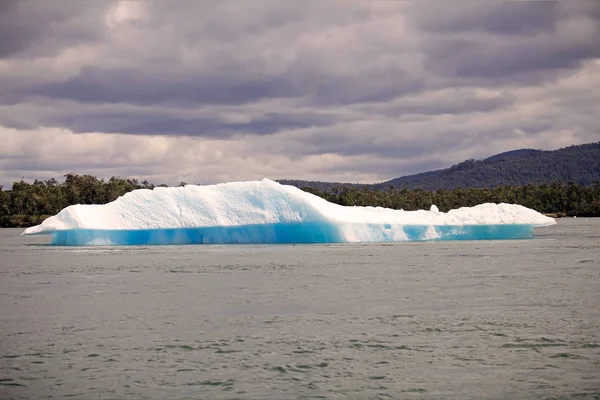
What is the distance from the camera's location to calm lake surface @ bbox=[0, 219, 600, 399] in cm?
1141

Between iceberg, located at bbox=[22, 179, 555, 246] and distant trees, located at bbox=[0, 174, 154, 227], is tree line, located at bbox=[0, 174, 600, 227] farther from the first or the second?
iceberg, located at bbox=[22, 179, 555, 246]

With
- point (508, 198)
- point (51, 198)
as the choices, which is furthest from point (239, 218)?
point (508, 198)

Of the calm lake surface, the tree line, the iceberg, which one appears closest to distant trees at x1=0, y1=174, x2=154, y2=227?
the tree line

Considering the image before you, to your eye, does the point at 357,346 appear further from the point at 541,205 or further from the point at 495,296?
the point at 541,205

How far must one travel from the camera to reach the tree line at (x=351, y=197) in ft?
414

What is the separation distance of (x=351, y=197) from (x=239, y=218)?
108 metres

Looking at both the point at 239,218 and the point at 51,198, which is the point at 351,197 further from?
the point at 239,218

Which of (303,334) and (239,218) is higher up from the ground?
(239,218)

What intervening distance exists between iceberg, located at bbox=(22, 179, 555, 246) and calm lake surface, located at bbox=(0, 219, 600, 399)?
11754 millimetres

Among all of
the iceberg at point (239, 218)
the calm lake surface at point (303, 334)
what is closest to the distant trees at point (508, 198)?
the iceberg at point (239, 218)

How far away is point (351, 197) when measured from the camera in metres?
149

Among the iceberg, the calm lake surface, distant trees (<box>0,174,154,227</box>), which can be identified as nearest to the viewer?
the calm lake surface

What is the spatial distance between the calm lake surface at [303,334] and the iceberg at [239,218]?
38.6 feet

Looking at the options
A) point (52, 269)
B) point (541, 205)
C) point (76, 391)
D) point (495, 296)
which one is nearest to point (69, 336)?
point (76, 391)
